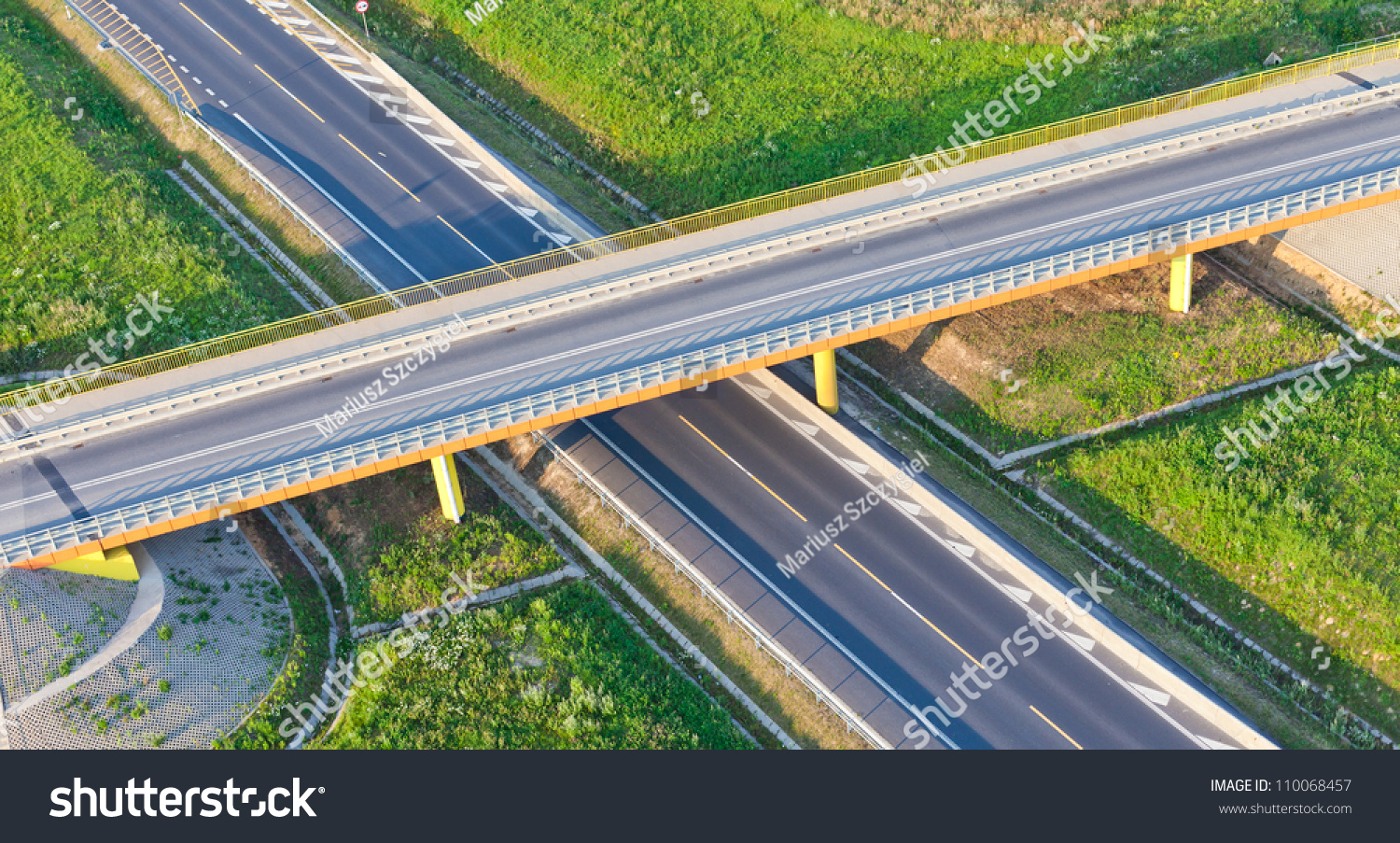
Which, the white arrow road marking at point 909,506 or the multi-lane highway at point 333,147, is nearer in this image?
the white arrow road marking at point 909,506

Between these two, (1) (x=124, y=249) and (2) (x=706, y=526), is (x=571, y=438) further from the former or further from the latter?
(1) (x=124, y=249)

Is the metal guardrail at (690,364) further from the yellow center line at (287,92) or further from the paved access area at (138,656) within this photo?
the yellow center line at (287,92)

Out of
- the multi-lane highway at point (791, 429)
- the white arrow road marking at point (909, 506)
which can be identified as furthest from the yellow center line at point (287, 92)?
the white arrow road marking at point (909, 506)

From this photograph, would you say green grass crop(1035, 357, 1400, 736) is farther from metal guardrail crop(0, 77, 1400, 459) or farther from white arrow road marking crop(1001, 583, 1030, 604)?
metal guardrail crop(0, 77, 1400, 459)

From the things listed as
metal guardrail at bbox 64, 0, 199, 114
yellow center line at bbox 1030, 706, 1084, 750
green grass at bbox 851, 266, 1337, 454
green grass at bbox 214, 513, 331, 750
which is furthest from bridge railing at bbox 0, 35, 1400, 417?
yellow center line at bbox 1030, 706, 1084, 750

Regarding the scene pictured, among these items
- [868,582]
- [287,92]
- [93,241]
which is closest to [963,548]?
[868,582]

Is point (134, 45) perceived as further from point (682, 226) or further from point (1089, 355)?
point (1089, 355)
